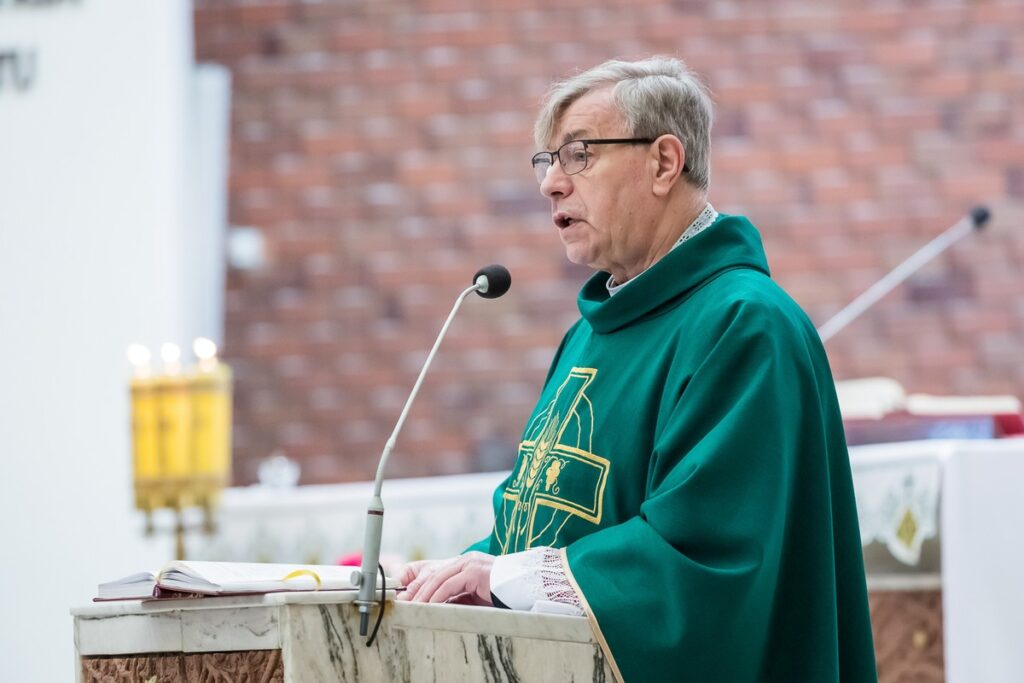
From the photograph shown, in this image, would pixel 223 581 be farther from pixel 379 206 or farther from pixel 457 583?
pixel 379 206

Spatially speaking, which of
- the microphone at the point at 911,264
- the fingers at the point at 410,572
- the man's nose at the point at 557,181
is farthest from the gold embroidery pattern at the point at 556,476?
the microphone at the point at 911,264

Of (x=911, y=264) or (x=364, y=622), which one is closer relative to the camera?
(x=364, y=622)

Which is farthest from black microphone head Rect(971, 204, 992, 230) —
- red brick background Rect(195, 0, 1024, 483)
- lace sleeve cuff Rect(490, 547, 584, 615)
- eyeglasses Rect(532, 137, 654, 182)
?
lace sleeve cuff Rect(490, 547, 584, 615)

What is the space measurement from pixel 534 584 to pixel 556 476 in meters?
0.39

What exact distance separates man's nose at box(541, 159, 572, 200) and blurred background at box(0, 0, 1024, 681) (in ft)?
11.7

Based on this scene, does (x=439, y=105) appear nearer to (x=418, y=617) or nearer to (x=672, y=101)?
(x=672, y=101)

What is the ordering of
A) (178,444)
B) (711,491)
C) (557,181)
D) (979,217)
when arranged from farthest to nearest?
1. (979,217)
2. (178,444)
3. (557,181)
4. (711,491)

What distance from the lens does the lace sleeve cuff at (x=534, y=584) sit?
6.34 feet

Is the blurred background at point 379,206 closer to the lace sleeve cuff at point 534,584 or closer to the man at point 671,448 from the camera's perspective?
the man at point 671,448

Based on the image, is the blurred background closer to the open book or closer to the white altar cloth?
the white altar cloth

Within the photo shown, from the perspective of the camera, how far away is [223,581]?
189 cm

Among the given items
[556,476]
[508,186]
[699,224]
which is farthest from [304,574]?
[508,186]

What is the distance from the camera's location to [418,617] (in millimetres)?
1861

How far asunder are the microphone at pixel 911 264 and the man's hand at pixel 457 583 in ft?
10.3
